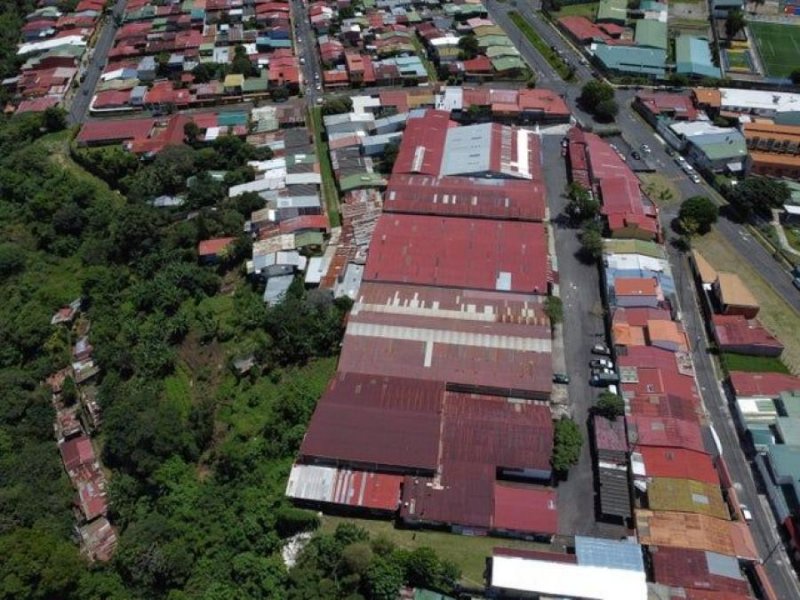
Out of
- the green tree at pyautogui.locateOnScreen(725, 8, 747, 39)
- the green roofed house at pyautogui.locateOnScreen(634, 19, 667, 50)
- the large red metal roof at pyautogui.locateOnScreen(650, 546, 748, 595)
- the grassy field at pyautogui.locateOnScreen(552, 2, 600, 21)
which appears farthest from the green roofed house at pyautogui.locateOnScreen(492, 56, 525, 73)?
the large red metal roof at pyautogui.locateOnScreen(650, 546, 748, 595)

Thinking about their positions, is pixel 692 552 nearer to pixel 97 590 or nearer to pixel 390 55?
pixel 97 590

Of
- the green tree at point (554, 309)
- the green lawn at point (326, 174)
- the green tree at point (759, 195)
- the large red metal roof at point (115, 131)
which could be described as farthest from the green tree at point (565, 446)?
the large red metal roof at point (115, 131)

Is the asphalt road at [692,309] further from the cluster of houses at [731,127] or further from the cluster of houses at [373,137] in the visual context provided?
the cluster of houses at [373,137]

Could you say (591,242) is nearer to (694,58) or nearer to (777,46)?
(694,58)

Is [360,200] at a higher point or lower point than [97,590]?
higher

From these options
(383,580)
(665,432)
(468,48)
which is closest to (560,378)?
(665,432)

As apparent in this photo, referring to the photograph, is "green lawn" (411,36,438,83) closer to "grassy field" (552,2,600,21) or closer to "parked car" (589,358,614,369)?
"grassy field" (552,2,600,21)

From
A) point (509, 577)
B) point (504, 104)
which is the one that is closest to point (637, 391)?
point (509, 577)
